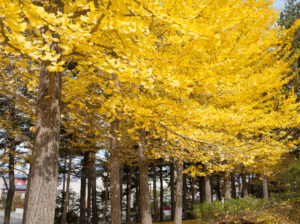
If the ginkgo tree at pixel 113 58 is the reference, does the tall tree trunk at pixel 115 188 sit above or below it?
below

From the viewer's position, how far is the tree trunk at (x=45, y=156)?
3.06 m

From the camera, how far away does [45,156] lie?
10.7 ft

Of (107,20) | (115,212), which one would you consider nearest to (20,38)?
(107,20)

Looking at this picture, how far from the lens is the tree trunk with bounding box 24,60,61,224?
3.06 m

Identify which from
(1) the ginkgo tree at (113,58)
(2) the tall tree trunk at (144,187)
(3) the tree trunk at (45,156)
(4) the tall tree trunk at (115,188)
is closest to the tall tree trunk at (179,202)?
(2) the tall tree trunk at (144,187)

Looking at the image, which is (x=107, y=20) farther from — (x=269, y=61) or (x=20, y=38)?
(x=269, y=61)

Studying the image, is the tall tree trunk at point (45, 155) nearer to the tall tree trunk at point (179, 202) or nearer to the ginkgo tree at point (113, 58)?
the ginkgo tree at point (113, 58)

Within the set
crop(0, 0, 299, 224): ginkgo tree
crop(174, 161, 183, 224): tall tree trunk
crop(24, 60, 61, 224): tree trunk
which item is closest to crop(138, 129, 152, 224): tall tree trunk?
crop(174, 161, 183, 224): tall tree trunk

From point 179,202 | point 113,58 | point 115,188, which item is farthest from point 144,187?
point 113,58

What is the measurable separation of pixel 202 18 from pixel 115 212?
4.88 m

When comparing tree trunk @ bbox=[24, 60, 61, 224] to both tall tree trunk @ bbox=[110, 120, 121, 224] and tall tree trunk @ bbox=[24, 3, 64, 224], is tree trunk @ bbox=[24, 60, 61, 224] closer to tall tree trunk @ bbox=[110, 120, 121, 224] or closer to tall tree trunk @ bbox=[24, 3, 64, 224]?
tall tree trunk @ bbox=[24, 3, 64, 224]

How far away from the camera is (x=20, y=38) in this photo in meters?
2.19

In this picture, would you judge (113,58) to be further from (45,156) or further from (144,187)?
(144,187)

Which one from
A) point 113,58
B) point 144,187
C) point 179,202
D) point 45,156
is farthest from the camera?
point 179,202
